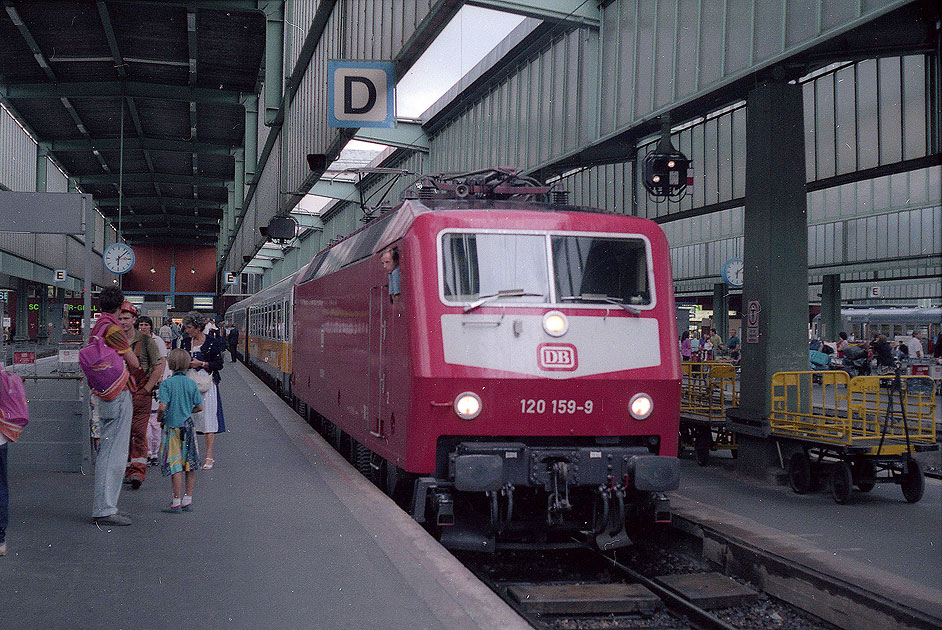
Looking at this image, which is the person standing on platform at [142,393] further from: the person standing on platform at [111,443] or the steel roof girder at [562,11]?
the steel roof girder at [562,11]

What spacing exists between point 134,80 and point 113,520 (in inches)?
1014

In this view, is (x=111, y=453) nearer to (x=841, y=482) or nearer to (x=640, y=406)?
(x=640, y=406)

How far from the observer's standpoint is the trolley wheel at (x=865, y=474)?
1005 cm

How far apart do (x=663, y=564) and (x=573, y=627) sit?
2.15 m

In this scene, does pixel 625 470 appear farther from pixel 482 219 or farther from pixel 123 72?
pixel 123 72

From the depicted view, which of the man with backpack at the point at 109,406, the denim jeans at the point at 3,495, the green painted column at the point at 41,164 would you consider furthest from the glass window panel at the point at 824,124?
the green painted column at the point at 41,164

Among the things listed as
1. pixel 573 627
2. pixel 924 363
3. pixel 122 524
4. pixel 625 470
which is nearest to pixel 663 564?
pixel 625 470

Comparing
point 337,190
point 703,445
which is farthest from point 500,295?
point 337,190

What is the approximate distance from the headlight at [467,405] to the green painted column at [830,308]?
3389cm

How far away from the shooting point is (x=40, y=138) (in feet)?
119

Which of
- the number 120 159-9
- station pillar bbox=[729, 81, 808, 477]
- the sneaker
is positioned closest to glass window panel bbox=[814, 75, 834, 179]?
station pillar bbox=[729, 81, 808, 477]

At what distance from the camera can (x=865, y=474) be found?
10109 millimetres

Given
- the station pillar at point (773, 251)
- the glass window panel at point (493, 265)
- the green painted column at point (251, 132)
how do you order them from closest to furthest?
1. the glass window panel at point (493, 265)
2. the station pillar at point (773, 251)
3. the green painted column at point (251, 132)

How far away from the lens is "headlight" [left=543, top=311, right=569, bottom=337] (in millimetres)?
7293
